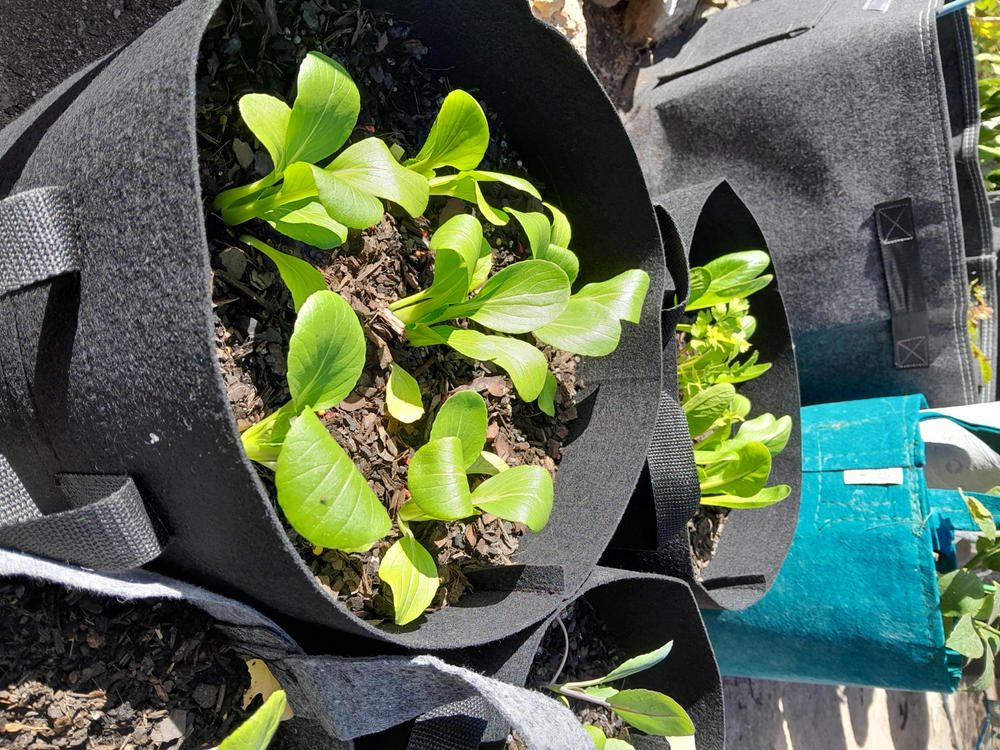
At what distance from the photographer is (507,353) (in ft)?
2.15

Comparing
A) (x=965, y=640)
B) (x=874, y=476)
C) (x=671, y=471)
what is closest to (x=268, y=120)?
(x=671, y=471)

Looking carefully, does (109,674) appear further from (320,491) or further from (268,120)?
(268,120)

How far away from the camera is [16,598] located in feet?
1.75

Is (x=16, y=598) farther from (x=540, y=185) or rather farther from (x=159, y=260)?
(x=540, y=185)

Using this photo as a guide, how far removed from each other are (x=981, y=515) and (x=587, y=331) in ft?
2.65

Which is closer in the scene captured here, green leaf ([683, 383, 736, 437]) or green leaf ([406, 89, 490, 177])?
green leaf ([406, 89, 490, 177])

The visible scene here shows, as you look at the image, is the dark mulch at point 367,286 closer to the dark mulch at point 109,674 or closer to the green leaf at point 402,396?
the green leaf at point 402,396

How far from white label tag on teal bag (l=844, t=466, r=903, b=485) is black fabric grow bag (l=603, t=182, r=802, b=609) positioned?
0.09 metres

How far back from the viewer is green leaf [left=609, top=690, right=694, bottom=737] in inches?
29.5

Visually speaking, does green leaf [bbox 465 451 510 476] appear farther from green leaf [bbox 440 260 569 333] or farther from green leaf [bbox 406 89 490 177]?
green leaf [bbox 406 89 490 177]

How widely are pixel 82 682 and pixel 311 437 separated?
31cm

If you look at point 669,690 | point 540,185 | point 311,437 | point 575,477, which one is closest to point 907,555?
point 669,690

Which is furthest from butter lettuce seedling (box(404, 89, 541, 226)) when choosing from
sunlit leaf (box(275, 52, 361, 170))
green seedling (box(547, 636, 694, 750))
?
green seedling (box(547, 636, 694, 750))

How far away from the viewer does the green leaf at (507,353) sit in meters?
0.65
